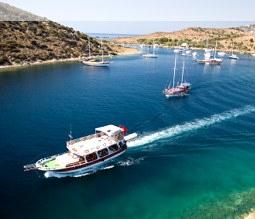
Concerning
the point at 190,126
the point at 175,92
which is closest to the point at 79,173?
the point at 190,126

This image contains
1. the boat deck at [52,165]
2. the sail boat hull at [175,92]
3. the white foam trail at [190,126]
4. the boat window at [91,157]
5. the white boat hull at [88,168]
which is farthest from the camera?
the sail boat hull at [175,92]

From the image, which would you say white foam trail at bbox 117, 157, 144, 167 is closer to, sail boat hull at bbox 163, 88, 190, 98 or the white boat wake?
the white boat wake

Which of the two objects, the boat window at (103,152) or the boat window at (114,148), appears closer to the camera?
the boat window at (103,152)

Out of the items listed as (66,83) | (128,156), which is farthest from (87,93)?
(128,156)

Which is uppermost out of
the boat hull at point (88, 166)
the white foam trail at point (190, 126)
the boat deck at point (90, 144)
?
the boat deck at point (90, 144)

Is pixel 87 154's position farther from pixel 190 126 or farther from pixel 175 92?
pixel 175 92

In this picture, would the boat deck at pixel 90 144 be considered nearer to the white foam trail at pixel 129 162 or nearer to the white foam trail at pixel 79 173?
the white foam trail at pixel 79 173

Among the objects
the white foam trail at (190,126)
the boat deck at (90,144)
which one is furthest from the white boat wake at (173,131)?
the boat deck at (90,144)
